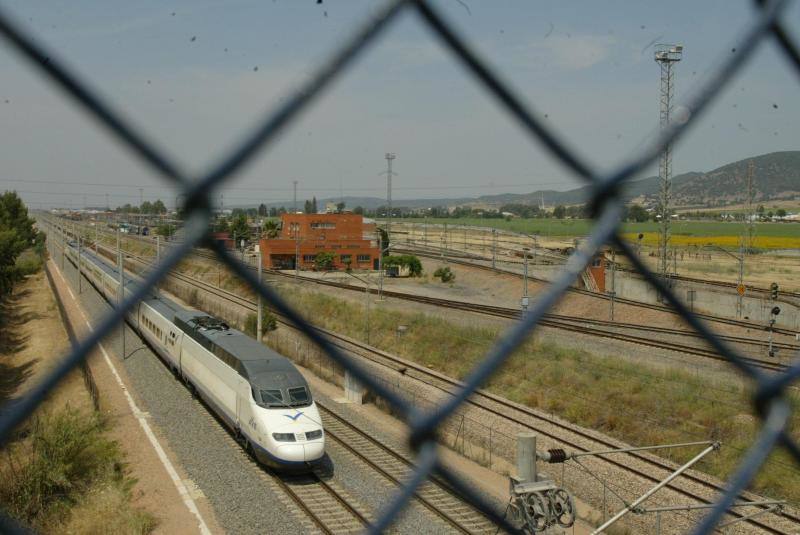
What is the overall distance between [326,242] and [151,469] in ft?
35.5

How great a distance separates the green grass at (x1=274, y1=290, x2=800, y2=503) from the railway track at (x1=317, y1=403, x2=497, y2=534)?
6.40 ft

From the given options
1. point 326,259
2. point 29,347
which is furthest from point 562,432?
point 326,259

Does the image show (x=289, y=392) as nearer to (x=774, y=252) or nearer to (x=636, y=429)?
(x=636, y=429)

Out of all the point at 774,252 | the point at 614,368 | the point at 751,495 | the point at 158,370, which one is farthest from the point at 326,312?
the point at 774,252

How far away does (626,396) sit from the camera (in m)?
10.5

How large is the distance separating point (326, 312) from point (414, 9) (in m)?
16.2

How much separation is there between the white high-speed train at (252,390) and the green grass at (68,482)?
1.61 metres

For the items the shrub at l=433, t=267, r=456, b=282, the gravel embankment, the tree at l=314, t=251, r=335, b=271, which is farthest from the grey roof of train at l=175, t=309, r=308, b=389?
the shrub at l=433, t=267, r=456, b=282

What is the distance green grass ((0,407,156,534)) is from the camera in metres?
7.18

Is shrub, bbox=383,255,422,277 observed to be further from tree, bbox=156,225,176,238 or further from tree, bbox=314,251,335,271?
tree, bbox=156,225,176,238

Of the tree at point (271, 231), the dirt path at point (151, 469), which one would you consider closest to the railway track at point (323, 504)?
the dirt path at point (151, 469)

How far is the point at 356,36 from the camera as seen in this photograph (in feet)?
2.50

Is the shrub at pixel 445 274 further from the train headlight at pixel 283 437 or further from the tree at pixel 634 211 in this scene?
the tree at pixel 634 211

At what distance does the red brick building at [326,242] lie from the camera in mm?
17438
